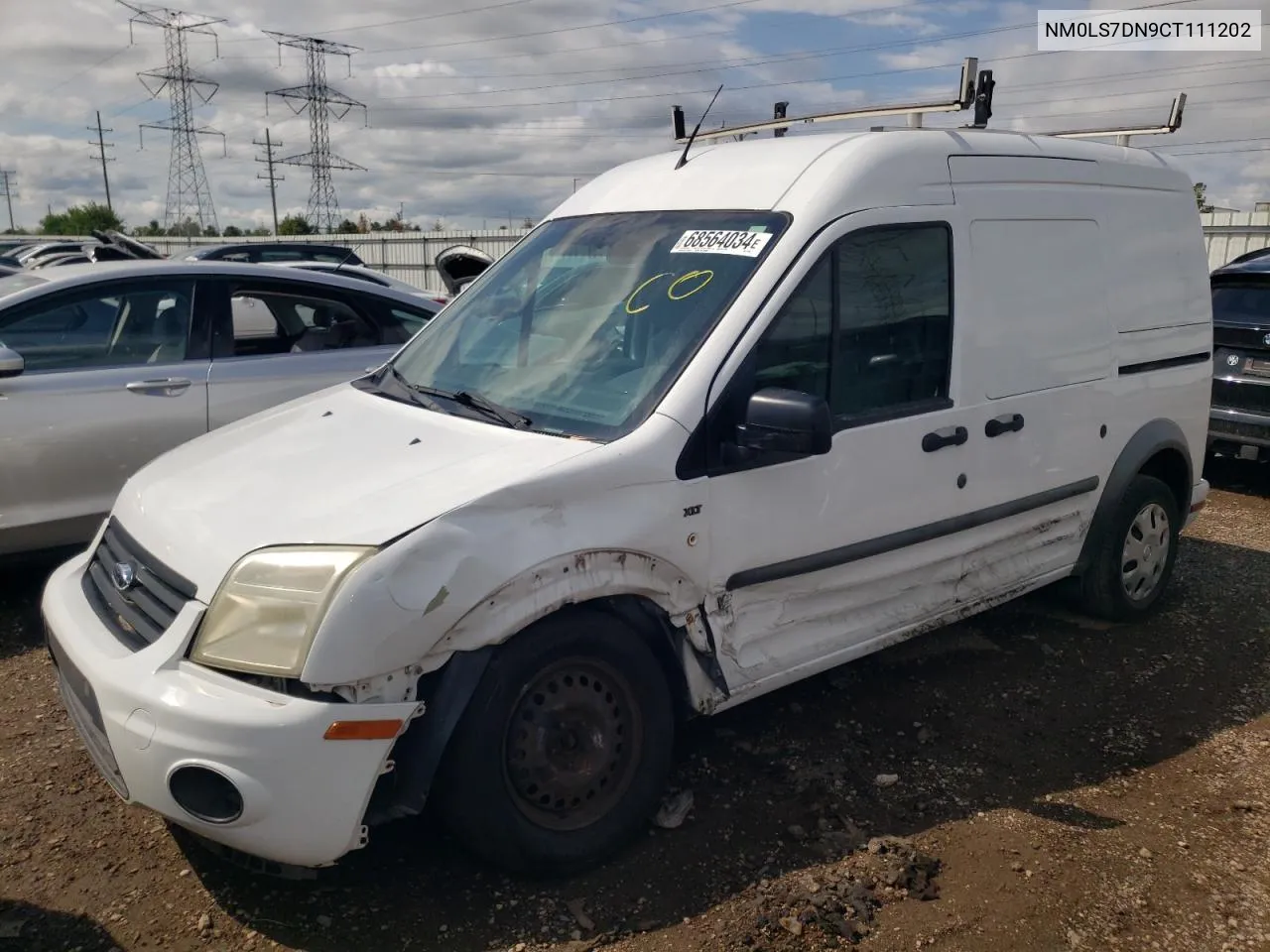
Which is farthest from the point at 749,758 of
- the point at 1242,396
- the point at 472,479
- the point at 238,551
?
the point at 1242,396

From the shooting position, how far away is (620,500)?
2975 mm

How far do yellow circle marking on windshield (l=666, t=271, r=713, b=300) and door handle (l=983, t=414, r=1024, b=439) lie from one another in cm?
137

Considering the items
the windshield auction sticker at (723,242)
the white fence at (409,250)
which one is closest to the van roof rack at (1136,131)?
the windshield auction sticker at (723,242)

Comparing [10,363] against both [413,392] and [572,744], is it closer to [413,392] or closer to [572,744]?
[413,392]

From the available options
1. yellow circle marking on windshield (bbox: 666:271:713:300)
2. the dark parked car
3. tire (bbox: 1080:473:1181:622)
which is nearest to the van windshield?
yellow circle marking on windshield (bbox: 666:271:713:300)

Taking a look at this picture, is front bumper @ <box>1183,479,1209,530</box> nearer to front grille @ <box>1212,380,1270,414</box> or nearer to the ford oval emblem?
front grille @ <box>1212,380,1270,414</box>

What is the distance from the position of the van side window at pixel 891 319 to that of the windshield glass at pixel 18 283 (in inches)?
160

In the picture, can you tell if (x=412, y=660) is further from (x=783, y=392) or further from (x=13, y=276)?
(x=13, y=276)

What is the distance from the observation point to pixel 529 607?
9.21 ft

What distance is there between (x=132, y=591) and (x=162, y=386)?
8.33 ft

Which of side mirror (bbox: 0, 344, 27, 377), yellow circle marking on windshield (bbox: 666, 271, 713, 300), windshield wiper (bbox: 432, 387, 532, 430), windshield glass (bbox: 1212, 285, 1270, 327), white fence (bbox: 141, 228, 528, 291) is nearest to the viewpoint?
windshield wiper (bbox: 432, 387, 532, 430)

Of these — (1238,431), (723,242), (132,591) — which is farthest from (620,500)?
(1238,431)

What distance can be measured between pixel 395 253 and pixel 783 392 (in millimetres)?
29908

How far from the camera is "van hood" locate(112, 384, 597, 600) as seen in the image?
2.74m
